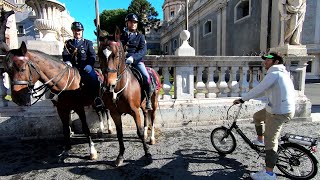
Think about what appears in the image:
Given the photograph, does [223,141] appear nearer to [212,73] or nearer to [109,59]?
[212,73]

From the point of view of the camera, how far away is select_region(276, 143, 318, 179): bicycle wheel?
136 inches

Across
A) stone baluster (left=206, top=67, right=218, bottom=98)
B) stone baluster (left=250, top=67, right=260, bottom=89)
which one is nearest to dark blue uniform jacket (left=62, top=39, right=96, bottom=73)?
stone baluster (left=206, top=67, right=218, bottom=98)

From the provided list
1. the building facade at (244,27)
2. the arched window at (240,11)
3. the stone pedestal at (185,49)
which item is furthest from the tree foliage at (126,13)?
the stone pedestal at (185,49)

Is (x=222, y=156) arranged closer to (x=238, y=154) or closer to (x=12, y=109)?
(x=238, y=154)

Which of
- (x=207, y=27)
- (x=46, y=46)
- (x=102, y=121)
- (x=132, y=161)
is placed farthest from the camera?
(x=207, y=27)

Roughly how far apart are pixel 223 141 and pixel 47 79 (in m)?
3.45

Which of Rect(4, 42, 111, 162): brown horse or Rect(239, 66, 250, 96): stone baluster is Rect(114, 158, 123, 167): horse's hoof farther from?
Rect(239, 66, 250, 96): stone baluster

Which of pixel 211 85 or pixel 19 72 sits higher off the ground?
pixel 19 72

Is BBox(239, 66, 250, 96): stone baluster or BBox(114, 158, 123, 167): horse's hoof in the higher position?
BBox(239, 66, 250, 96): stone baluster

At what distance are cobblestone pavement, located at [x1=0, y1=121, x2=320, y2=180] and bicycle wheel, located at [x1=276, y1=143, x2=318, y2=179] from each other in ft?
0.52

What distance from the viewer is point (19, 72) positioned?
3.20 metres

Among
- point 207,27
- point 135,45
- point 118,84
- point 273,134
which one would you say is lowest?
point 273,134

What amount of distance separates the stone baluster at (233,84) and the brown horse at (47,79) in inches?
156

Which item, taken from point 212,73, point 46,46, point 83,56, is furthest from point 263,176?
point 46,46
